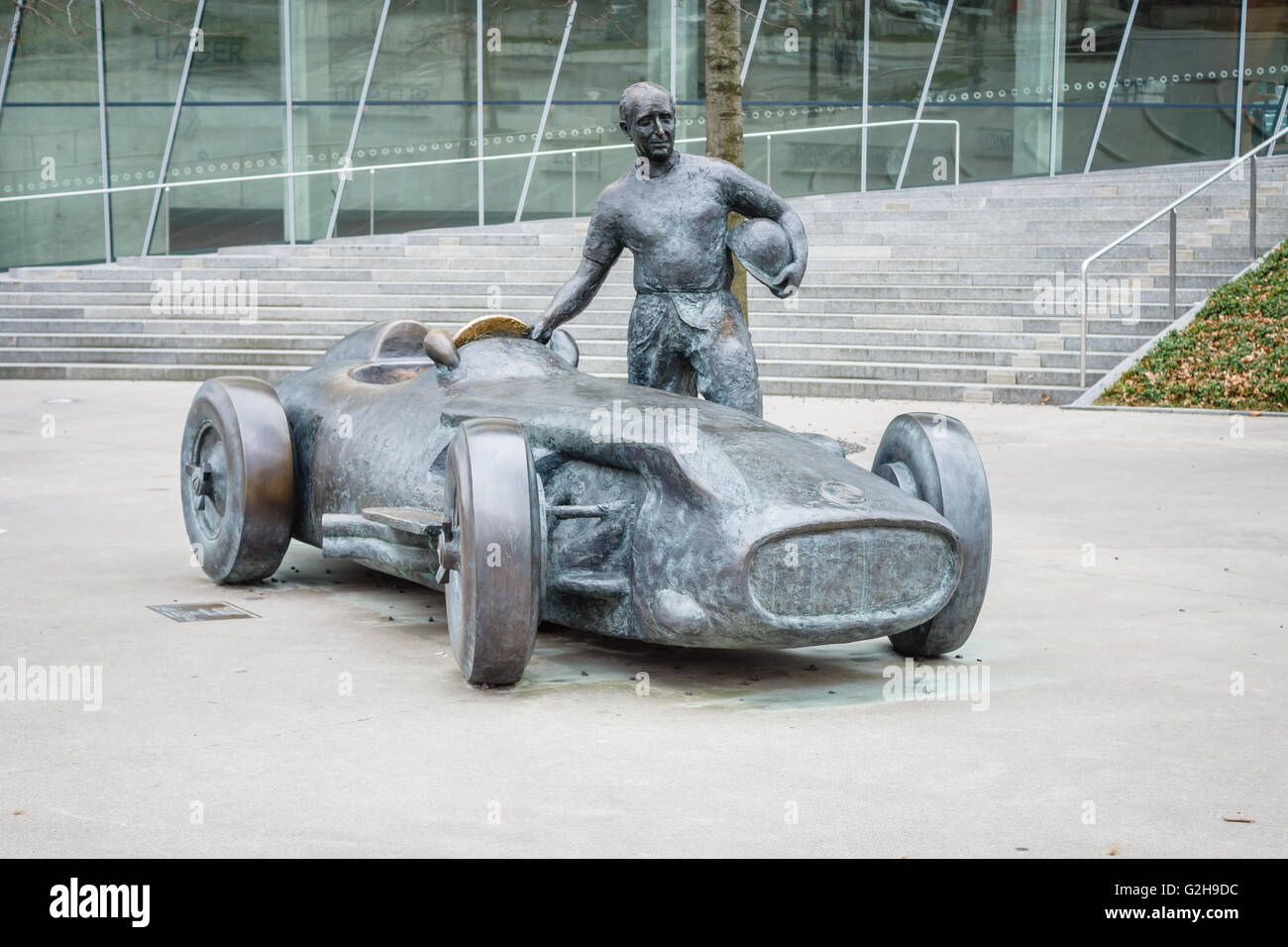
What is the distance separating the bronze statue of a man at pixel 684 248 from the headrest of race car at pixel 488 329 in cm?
12

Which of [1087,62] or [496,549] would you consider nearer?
[496,549]

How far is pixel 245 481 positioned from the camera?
6.77 metres

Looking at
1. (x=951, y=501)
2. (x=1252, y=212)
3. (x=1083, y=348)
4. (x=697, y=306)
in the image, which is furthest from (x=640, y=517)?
(x=1252, y=212)

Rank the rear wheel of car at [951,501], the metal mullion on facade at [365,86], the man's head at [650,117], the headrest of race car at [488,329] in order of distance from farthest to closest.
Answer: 1. the metal mullion on facade at [365,86]
2. the headrest of race car at [488,329]
3. the man's head at [650,117]
4. the rear wheel of car at [951,501]

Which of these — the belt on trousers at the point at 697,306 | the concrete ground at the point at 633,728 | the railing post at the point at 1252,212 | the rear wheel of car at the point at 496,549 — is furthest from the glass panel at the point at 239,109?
the rear wheel of car at the point at 496,549

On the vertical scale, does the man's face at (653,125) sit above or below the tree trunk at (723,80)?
below

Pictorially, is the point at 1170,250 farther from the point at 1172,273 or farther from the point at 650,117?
the point at 650,117

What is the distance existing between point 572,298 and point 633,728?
8.56 feet

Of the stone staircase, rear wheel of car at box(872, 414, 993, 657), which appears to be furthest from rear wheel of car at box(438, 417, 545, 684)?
the stone staircase

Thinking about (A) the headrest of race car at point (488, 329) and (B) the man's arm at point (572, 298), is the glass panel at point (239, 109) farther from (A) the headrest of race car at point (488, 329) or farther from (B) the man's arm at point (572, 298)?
(A) the headrest of race car at point (488, 329)

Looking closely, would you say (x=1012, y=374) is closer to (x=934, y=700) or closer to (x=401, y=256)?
(x=401, y=256)

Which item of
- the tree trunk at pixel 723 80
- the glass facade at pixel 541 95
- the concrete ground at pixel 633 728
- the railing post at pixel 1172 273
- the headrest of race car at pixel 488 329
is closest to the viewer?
the concrete ground at pixel 633 728

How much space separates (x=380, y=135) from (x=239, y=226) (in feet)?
8.44

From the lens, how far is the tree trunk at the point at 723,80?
11.2m
